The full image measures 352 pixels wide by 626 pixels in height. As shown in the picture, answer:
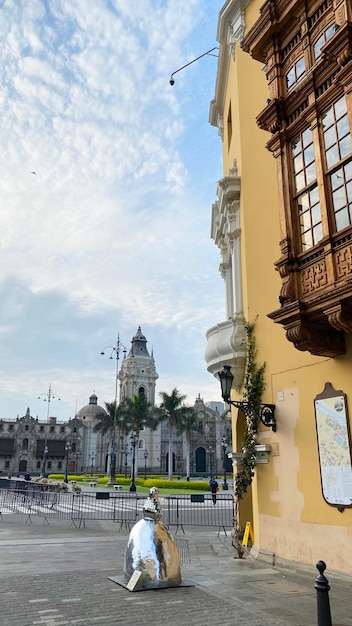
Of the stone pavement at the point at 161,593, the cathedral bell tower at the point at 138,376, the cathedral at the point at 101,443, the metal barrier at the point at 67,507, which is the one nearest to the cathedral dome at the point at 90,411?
the cathedral at the point at 101,443

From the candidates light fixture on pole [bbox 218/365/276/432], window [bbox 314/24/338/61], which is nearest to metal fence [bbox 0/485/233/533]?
light fixture on pole [bbox 218/365/276/432]

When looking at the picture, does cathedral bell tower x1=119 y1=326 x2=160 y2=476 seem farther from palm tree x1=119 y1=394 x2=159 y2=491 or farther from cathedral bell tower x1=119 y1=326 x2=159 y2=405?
palm tree x1=119 y1=394 x2=159 y2=491

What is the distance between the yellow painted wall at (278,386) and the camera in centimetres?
946

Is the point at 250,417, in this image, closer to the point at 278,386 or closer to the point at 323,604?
the point at 278,386

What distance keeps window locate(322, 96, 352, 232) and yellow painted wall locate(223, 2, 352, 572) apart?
2404 mm

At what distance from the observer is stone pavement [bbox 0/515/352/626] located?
6613 millimetres

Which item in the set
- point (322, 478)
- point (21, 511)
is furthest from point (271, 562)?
point (21, 511)

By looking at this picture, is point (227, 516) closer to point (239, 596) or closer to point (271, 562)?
point (271, 562)

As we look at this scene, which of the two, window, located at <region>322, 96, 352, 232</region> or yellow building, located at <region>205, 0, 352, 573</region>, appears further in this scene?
yellow building, located at <region>205, 0, 352, 573</region>

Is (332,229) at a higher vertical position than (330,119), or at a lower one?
lower

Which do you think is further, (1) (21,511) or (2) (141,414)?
(2) (141,414)

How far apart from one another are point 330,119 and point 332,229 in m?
2.23

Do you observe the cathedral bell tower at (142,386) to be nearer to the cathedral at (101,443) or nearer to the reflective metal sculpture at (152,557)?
the cathedral at (101,443)

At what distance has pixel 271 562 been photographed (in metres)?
10.7
